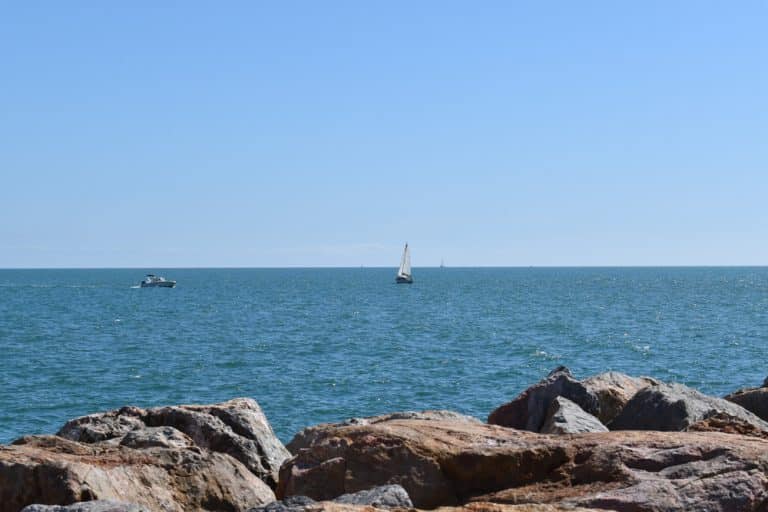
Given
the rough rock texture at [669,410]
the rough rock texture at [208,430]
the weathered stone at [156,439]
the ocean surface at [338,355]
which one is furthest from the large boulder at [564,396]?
the ocean surface at [338,355]

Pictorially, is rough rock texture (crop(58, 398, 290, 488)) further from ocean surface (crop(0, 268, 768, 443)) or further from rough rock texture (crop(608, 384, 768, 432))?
ocean surface (crop(0, 268, 768, 443))

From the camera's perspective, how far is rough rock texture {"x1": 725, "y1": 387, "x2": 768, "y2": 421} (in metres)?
16.9

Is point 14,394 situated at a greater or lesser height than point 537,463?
lesser

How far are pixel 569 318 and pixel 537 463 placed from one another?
79934mm

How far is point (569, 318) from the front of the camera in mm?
89062

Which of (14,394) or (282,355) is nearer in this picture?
(14,394)

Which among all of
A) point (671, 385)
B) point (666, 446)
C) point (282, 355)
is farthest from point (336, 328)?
point (666, 446)

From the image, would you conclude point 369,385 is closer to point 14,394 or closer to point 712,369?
point 14,394

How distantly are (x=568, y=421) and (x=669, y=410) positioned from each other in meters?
1.45

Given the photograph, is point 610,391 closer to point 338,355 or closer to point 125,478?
point 125,478

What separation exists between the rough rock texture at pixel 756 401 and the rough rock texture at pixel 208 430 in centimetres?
791

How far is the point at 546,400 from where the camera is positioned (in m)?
16.1

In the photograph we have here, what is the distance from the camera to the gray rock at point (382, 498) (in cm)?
848

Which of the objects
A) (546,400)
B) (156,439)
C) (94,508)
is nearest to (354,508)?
(94,508)
